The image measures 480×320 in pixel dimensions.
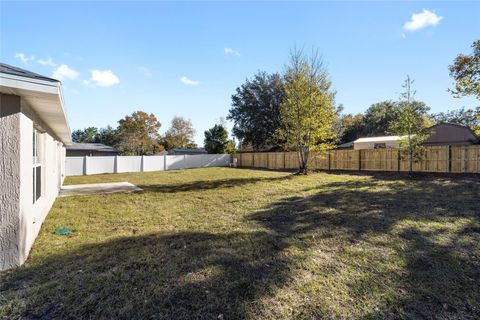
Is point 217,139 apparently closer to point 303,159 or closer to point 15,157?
point 303,159

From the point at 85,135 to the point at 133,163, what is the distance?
1670 inches

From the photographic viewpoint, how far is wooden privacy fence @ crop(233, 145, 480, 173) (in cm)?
1188

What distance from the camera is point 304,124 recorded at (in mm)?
13562

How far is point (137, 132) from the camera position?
1366 inches

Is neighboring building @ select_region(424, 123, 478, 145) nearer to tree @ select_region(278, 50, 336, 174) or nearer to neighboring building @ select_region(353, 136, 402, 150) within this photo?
neighboring building @ select_region(353, 136, 402, 150)

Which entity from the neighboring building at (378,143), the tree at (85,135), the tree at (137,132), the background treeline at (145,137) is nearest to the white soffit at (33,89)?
the neighboring building at (378,143)

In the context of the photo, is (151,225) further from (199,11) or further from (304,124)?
(304,124)

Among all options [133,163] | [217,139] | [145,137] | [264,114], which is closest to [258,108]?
[264,114]

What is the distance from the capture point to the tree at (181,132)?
47.8m

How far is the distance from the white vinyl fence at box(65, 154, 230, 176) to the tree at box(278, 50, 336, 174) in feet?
44.8

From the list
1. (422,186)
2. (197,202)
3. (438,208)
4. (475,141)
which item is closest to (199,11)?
(197,202)

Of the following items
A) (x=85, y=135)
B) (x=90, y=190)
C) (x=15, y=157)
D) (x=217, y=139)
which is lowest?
(x=90, y=190)

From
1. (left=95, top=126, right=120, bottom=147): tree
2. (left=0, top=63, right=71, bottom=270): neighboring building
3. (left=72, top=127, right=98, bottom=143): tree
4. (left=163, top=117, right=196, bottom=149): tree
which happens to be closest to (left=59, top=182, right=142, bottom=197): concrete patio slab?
(left=0, top=63, right=71, bottom=270): neighboring building

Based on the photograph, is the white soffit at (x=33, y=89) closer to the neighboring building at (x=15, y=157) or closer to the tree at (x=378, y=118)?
the neighboring building at (x=15, y=157)
